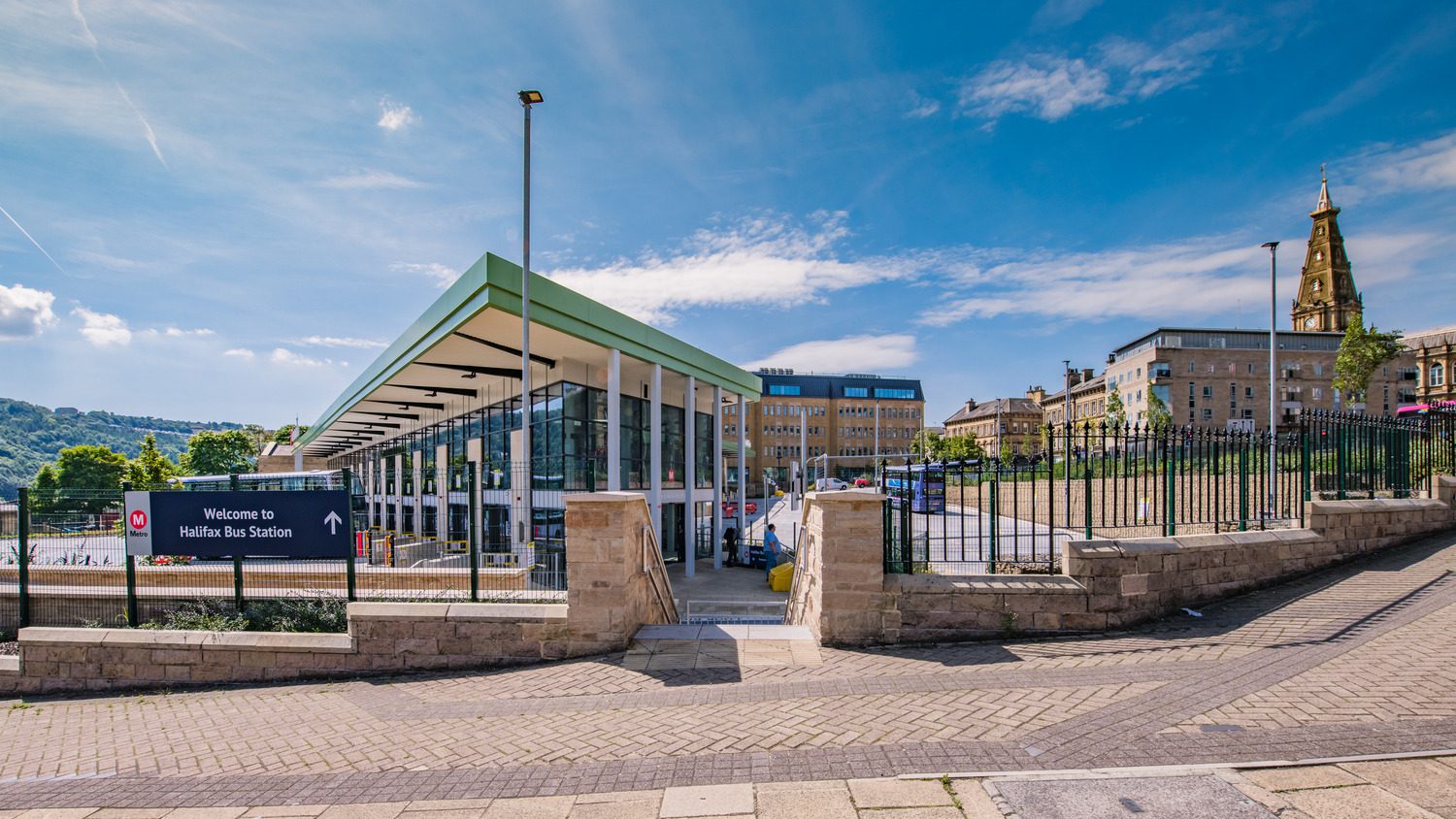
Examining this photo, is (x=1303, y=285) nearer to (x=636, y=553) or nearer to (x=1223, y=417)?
(x=1223, y=417)

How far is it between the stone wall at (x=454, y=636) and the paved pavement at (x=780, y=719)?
0.86ft

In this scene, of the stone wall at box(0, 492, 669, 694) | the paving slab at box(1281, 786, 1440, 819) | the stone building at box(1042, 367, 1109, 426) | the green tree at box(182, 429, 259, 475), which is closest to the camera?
the paving slab at box(1281, 786, 1440, 819)

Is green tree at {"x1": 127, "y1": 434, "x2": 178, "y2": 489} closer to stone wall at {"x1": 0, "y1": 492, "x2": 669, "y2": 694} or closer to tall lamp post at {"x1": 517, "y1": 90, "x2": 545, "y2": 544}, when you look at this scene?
tall lamp post at {"x1": 517, "y1": 90, "x2": 545, "y2": 544}

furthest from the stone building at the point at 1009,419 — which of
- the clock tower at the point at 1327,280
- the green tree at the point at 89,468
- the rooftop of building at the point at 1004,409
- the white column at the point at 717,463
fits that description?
the green tree at the point at 89,468

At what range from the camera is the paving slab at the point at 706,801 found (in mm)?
3799

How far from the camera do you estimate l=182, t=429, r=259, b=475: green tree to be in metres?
82.1

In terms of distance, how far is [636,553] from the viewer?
26.3 ft

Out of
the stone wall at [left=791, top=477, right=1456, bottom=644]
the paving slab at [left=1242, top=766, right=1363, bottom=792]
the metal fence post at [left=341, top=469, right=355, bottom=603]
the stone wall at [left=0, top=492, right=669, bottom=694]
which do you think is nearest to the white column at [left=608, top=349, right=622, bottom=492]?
the metal fence post at [left=341, top=469, right=355, bottom=603]

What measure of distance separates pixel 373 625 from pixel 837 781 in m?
5.45

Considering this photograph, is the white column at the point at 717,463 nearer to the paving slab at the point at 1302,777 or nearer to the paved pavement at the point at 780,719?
the paved pavement at the point at 780,719

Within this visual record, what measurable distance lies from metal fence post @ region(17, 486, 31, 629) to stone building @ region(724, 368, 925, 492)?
80641 mm

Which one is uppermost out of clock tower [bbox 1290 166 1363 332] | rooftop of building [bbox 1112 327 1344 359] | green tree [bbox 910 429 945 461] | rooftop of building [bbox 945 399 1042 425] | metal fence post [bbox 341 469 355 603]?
clock tower [bbox 1290 166 1363 332]

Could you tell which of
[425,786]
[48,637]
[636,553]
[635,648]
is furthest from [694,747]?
[48,637]

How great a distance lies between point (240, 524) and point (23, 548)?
332 centimetres
